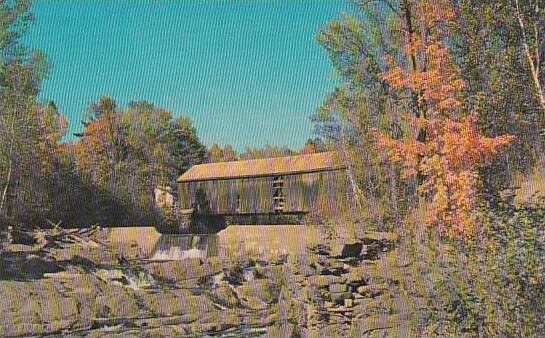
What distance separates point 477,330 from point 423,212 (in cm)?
669

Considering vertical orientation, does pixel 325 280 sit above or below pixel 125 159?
below

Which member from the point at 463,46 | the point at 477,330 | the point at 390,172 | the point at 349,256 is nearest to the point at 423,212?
the point at 390,172

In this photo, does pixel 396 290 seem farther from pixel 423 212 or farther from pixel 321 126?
pixel 321 126

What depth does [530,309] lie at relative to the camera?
511cm

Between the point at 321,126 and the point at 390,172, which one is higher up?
the point at 321,126

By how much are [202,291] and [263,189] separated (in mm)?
9492

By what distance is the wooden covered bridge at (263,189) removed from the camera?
21562 millimetres

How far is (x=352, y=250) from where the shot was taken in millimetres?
7277

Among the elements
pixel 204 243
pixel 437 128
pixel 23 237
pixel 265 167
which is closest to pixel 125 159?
pixel 265 167

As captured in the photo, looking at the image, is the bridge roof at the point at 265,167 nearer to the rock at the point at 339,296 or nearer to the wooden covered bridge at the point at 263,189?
the wooden covered bridge at the point at 263,189

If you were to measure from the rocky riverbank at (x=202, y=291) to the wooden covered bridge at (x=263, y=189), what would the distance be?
10.7 feet

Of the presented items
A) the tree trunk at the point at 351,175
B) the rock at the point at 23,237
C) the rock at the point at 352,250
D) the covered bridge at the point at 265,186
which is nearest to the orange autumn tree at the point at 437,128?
the tree trunk at the point at 351,175

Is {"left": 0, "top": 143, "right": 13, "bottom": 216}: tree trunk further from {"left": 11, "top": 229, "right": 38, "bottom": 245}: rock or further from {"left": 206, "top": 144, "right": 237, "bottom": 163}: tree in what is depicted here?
{"left": 206, "top": 144, "right": 237, "bottom": 163}: tree

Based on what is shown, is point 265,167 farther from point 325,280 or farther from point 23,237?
point 325,280
